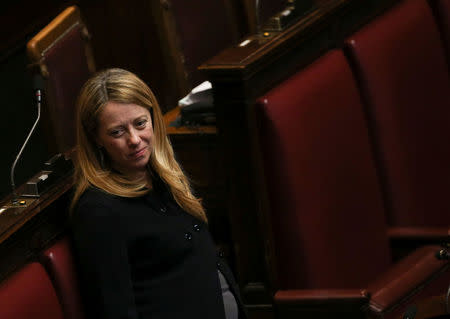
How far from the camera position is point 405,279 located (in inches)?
48.1

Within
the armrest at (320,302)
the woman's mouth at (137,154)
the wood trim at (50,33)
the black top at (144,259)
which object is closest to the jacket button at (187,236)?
the black top at (144,259)

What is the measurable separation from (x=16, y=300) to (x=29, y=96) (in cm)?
145

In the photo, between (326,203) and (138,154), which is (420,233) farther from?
(138,154)

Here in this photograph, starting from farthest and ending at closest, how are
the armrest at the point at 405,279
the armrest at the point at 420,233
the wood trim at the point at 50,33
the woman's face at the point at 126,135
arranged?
1. the wood trim at the point at 50,33
2. the armrest at the point at 420,233
3. the armrest at the point at 405,279
4. the woman's face at the point at 126,135

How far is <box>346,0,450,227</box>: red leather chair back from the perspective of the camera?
1.47 m

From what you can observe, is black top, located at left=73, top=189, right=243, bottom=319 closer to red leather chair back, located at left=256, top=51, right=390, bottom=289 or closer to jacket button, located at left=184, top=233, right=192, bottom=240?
jacket button, located at left=184, top=233, right=192, bottom=240

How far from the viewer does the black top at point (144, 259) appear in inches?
39.0

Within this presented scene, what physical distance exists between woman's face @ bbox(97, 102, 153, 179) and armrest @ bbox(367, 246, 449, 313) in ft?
1.17

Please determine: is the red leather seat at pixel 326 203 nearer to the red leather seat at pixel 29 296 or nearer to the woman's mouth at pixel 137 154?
the woman's mouth at pixel 137 154

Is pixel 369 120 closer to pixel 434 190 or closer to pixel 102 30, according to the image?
pixel 434 190

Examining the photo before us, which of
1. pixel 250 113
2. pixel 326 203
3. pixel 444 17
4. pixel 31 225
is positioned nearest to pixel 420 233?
pixel 326 203

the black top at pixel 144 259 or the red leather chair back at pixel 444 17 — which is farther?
the red leather chair back at pixel 444 17

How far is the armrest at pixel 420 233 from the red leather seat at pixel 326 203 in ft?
0.06

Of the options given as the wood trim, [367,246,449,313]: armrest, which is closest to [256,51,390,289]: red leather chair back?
[367,246,449,313]: armrest
